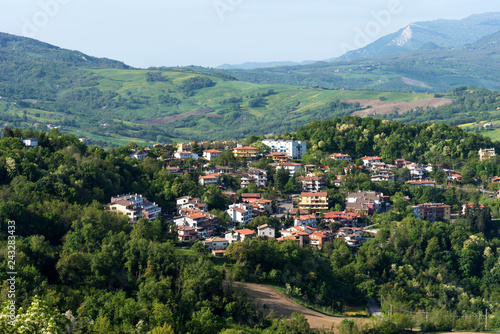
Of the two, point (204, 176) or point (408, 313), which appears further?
point (204, 176)

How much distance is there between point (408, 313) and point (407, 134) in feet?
94.1

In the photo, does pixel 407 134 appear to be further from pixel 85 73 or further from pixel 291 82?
pixel 291 82

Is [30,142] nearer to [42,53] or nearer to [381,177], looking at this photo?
[381,177]

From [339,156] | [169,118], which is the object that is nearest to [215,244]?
[339,156]

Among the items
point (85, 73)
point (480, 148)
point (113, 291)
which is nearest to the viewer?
point (113, 291)

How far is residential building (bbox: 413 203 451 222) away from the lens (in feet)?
127

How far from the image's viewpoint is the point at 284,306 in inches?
997

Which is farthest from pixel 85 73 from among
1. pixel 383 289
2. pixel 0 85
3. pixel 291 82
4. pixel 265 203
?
pixel 383 289

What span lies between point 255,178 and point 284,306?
17929 millimetres

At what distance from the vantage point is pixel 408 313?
27.0 meters

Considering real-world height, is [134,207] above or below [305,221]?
above

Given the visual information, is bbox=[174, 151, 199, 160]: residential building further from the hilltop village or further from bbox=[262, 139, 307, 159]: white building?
bbox=[262, 139, 307, 159]: white building

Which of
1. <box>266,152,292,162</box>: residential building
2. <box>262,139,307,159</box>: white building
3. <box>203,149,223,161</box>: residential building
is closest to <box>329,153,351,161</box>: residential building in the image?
<box>262,139,307,159</box>: white building

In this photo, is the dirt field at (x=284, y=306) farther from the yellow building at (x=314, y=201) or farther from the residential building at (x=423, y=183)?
the residential building at (x=423, y=183)
